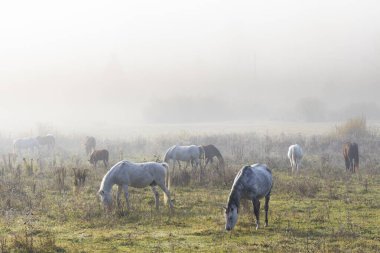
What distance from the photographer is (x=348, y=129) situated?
39.8 m

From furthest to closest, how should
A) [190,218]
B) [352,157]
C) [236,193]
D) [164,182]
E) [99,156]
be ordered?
[99,156]
[352,157]
[164,182]
[190,218]
[236,193]

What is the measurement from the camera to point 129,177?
1500 centimetres

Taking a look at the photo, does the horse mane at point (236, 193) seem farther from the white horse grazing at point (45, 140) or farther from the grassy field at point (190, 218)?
the white horse grazing at point (45, 140)

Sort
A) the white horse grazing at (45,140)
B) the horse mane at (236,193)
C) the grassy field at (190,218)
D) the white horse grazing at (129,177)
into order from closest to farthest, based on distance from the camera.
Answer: the grassy field at (190,218) → the horse mane at (236,193) → the white horse grazing at (129,177) → the white horse grazing at (45,140)

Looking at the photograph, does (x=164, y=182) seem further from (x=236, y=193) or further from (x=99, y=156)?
(x=99, y=156)

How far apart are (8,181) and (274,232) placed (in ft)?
43.5

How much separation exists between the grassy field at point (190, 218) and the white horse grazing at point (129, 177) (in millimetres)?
675

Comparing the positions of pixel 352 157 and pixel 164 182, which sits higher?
pixel 164 182

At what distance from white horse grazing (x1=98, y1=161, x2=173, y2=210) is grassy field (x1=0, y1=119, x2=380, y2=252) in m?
0.67

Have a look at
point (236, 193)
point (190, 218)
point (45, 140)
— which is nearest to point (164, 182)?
point (190, 218)

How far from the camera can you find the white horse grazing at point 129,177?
14.5 metres

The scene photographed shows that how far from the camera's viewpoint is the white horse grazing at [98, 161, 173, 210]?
14483 mm

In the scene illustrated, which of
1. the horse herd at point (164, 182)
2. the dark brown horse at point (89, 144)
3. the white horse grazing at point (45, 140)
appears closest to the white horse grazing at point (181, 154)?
the horse herd at point (164, 182)

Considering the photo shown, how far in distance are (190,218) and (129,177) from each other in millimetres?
2524
